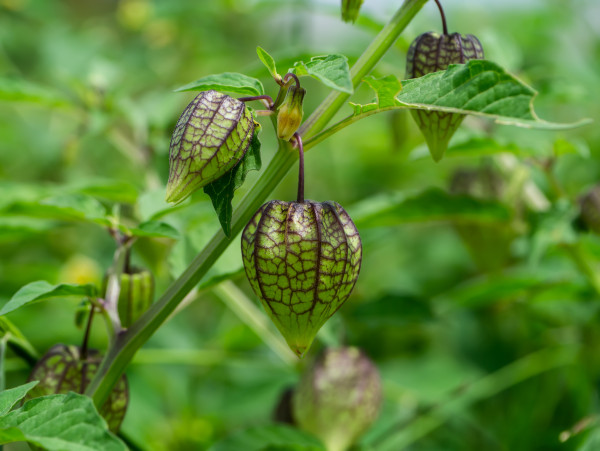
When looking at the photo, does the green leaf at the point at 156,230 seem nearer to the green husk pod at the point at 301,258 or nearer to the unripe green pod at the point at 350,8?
the green husk pod at the point at 301,258

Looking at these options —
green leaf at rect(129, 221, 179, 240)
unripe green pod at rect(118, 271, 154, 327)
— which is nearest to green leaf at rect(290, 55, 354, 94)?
green leaf at rect(129, 221, 179, 240)

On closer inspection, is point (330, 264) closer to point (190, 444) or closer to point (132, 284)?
point (132, 284)

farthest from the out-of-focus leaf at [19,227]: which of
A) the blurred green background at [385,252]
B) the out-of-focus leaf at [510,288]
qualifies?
the out-of-focus leaf at [510,288]

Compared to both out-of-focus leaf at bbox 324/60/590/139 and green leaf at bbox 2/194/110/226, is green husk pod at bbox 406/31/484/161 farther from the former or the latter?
green leaf at bbox 2/194/110/226

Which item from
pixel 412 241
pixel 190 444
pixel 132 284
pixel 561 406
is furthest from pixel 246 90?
pixel 412 241

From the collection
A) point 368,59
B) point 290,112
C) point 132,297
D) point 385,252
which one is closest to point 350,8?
point 368,59

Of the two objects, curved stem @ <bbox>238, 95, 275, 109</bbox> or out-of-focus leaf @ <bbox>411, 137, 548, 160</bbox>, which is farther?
out-of-focus leaf @ <bbox>411, 137, 548, 160</bbox>
